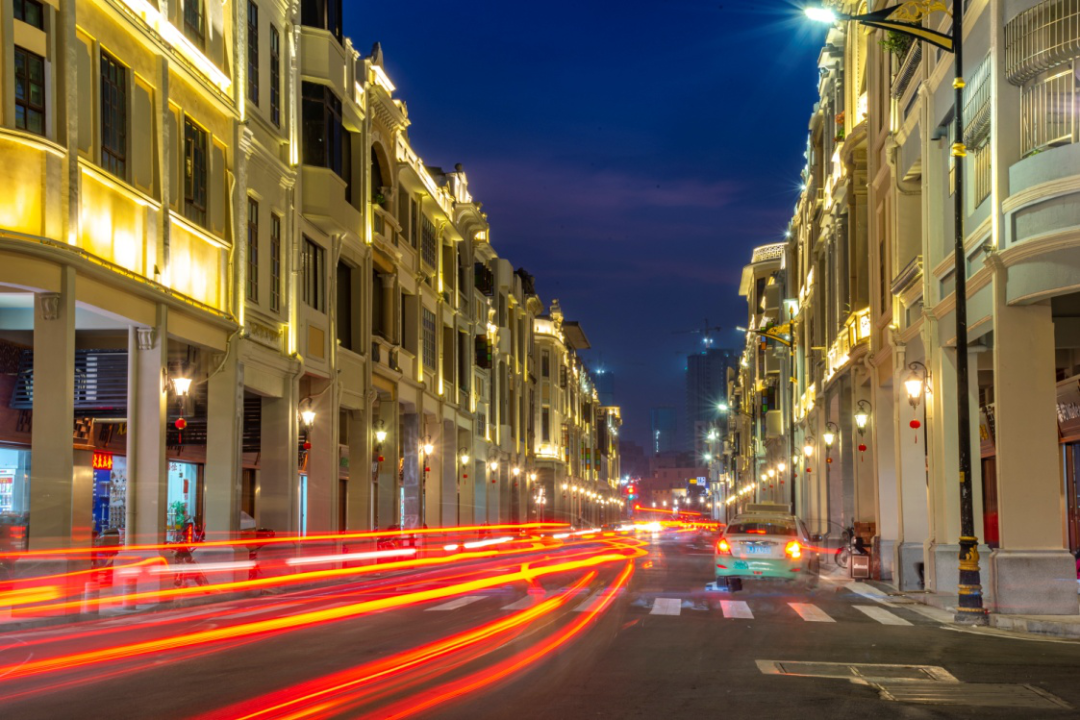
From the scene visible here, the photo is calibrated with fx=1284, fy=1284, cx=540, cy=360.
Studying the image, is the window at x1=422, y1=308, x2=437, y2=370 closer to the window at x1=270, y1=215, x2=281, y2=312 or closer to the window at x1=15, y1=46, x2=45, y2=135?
the window at x1=270, y1=215, x2=281, y2=312

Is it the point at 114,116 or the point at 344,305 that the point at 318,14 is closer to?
the point at 344,305

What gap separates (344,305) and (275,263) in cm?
821

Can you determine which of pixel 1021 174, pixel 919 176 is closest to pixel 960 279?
pixel 1021 174

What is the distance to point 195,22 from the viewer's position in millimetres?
27328

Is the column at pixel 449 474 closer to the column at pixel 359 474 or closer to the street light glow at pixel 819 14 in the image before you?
the column at pixel 359 474

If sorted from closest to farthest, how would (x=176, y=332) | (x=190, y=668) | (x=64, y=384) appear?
(x=190, y=668) → (x=64, y=384) → (x=176, y=332)

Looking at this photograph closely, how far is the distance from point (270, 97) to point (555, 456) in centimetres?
6896

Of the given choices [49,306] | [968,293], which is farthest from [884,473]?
[49,306]

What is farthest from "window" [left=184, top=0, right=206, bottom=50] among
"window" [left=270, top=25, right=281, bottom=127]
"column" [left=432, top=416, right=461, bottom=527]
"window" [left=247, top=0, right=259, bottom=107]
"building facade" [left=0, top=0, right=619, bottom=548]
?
"column" [left=432, top=416, right=461, bottom=527]

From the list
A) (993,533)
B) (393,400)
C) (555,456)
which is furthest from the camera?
(555,456)

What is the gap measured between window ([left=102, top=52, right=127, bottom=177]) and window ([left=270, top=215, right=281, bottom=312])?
28.7 feet

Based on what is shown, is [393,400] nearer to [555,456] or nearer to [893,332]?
[893,332]

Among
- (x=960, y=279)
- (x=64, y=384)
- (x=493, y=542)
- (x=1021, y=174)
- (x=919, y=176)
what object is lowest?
(x=493, y=542)

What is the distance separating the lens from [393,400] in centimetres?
4628
